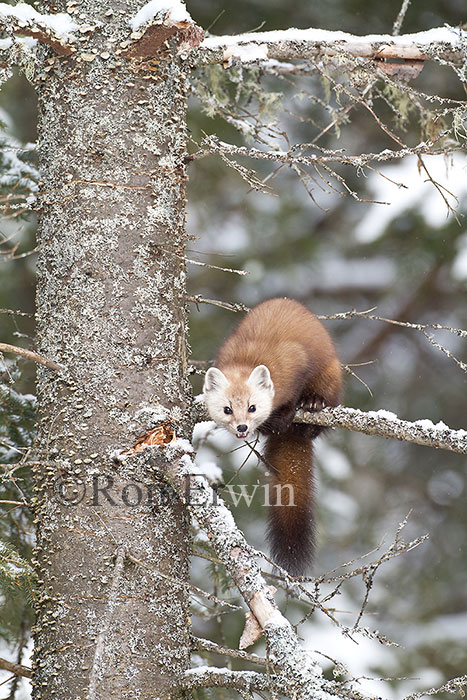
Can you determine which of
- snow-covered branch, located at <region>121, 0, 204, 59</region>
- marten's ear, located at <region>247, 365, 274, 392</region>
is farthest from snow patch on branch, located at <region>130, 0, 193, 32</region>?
marten's ear, located at <region>247, 365, 274, 392</region>

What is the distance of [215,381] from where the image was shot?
14.1 feet

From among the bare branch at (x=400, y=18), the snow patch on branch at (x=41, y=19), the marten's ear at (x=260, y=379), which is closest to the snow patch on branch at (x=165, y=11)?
the snow patch on branch at (x=41, y=19)

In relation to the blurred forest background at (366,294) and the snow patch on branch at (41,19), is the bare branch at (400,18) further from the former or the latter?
the blurred forest background at (366,294)

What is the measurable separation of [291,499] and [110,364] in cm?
135

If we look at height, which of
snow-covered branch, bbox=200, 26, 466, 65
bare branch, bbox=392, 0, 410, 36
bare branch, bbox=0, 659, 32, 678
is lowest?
bare branch, bbox=0, 659, 32, 678

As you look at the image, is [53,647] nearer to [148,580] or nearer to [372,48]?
[148,580]

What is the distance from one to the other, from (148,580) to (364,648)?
15.5 ft

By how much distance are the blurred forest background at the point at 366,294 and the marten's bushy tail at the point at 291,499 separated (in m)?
2.24

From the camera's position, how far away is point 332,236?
850 cm

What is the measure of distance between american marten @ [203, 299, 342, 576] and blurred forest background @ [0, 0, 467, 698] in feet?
7.07

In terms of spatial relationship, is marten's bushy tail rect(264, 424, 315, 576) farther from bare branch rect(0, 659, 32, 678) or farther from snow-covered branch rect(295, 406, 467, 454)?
bare branch rect(0, 659, 32, 678)

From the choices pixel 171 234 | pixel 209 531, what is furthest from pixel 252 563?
pixel 171 234

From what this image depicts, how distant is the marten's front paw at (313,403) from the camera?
4.59m

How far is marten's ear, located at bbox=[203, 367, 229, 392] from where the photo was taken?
4.26 metres
